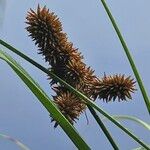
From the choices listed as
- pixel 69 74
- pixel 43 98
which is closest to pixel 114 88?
pixel 69 74

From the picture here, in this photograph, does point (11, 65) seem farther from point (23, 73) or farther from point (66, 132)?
point (66, 132)

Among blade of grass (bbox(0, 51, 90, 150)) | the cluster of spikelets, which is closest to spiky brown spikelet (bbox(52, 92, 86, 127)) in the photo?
the cluster of spikelets

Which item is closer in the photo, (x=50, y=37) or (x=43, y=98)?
(x=43, y=98)

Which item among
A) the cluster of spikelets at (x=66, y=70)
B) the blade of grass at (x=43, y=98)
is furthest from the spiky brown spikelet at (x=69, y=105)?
the blade of grass at (x=43, y=98)

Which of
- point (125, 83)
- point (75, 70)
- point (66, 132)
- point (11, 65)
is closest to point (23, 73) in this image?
point (11, 65)

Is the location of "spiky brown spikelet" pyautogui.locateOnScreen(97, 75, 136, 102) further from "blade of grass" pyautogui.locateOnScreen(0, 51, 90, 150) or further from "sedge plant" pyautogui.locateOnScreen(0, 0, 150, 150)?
"blade of grass" pyautogui.locateOnScreen(0, 51, 90, 150)

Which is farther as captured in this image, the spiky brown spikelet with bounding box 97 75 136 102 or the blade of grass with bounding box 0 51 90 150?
the spiky brown spikelet with bounding box 97 75 136 102

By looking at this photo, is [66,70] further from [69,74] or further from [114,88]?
[114,88]
